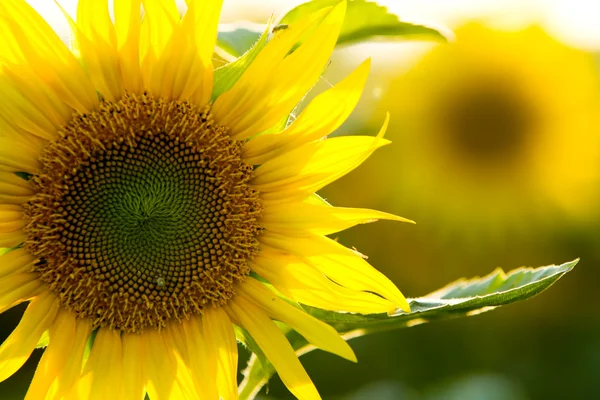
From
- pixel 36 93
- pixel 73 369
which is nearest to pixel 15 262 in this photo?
pixel 73 369

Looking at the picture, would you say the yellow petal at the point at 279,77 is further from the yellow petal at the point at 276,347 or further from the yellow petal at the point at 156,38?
the yellow petal at the point at 276,347

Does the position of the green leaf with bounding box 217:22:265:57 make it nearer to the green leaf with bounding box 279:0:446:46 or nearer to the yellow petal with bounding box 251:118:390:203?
the green leaf with bounding box 279:0:446:46

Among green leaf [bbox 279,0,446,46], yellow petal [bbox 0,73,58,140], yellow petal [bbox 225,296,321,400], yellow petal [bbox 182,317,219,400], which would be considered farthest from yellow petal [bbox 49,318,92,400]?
green leaf [bbox 279,0,446,46]

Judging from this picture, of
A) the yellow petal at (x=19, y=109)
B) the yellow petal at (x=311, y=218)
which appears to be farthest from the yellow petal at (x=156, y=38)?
the yellow petal at (x=311, y=218)

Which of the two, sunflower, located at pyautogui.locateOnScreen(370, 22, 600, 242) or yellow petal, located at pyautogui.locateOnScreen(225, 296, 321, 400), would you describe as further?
sunflower, located at pyautogui.locateOnScreen(370, 22, 600, 242)

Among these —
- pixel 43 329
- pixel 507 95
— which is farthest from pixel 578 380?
pixel 43 329

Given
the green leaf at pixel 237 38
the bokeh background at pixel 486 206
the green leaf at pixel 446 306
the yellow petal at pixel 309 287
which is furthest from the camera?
the bokeh background at pixel 486 206
